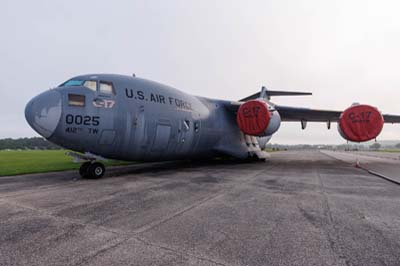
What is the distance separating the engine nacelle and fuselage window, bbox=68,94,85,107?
7119 mm

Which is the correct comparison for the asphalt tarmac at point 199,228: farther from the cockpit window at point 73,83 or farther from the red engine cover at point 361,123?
the red engine cover at point 361,123

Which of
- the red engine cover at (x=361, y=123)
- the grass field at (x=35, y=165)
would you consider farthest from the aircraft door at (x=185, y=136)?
the red engine cover at (x=361, y=123)

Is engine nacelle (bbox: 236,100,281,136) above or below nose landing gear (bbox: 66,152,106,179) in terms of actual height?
above

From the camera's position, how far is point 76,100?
6.41m

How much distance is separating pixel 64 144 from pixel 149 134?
2.70 metres

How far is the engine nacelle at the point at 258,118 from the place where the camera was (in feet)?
33.6

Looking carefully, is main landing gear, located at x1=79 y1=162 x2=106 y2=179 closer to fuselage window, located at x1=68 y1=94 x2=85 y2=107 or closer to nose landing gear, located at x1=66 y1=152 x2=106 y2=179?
nose landing gear, located at x1=66 y1=152 x2=106 y2=179

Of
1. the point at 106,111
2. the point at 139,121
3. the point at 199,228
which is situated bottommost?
the point at 199,228

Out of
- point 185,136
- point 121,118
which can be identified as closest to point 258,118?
point 185,136

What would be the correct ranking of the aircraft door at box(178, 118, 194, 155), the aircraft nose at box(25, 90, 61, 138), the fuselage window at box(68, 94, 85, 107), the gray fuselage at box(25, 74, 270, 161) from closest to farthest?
the aircraft nose at box(25, 90, 61, 138)
the gray fuselage at box(25, 74, 270, 161)
the fuselage window at box(68, 94, 85, 107)
the aircraft door at box(178, 118, 194, 155)

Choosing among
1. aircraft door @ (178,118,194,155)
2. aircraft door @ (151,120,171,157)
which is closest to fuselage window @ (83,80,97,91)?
aircraft door @ (151,120,171,157)

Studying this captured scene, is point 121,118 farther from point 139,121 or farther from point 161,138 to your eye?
point 161,138

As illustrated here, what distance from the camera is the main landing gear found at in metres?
7.02

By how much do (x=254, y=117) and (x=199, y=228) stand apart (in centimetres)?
823
